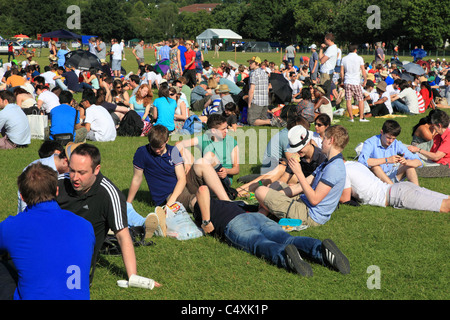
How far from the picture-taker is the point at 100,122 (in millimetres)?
11984

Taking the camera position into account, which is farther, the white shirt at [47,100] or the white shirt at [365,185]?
the white shirt at [47,100]

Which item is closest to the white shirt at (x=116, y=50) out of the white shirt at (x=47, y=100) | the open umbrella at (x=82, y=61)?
the open umbrella at (x=82, y=61)

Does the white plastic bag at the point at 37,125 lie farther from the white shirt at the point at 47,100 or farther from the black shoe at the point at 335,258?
the black shoe at the point at 335,258

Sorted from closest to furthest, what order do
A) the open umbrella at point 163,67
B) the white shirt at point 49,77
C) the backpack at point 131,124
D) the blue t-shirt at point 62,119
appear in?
the blue t-shirt at point 62,119, the backpack at point 131,124, the white shirt at point 49,77, the open umbrella at point 163,67

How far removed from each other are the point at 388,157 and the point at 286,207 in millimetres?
2148

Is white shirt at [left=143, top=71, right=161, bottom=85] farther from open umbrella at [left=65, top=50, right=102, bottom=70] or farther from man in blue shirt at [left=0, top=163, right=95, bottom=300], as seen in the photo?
man in blue shirt at [left=0, top=163, right=95, bottom=300]

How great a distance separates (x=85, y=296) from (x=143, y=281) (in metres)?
1.04

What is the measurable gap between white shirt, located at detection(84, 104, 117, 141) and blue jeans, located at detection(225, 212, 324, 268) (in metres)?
6.92

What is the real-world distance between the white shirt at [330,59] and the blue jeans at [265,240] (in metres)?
11.8

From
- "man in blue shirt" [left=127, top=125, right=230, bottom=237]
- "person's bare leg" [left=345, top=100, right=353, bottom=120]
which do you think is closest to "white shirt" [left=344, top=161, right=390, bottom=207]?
"man in blue shirt" [left=127, top=125, right=230, bottom=237]

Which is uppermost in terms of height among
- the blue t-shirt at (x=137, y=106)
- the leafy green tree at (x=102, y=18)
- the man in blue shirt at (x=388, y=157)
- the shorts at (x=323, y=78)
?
the leafy green tree at (x=102, y=18)

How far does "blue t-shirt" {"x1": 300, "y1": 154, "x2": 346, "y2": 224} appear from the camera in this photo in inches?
238

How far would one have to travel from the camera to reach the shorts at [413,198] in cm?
715
